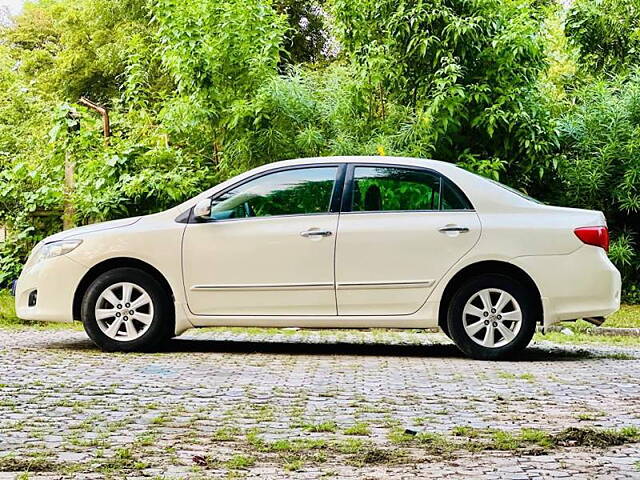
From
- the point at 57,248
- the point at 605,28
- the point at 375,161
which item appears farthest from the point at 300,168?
the point at 605,28

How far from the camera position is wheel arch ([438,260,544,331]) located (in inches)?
346

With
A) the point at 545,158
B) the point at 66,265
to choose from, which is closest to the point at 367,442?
the point at 66,265

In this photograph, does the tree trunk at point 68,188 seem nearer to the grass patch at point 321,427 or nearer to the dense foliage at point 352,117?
the dense foliage at point 352,117

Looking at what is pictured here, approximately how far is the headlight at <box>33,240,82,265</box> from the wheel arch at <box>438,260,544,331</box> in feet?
10.1

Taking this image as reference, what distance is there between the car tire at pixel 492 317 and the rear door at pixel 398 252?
11.1 inches

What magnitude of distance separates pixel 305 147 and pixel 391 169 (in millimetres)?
5275

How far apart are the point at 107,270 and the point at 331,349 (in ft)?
6.97

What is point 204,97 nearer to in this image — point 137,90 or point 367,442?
point 137,90

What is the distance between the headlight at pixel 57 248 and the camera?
9.29 metres

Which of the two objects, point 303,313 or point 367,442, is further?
point 303,313

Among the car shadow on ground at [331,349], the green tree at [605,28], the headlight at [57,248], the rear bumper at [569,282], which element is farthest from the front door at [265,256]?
the green tree at [605,28]

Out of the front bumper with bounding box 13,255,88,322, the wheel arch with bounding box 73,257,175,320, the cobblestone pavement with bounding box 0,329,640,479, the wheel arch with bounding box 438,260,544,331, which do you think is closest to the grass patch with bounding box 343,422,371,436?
the cobblestone pavement with bounding box 0,329,640,479

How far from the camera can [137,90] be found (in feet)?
54.3

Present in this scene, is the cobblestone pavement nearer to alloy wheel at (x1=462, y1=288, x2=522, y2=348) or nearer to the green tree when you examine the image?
alloy wheel at (x1=462, y1=288, x2=522, y2=348)
